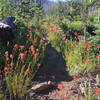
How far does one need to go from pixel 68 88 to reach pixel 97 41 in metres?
3.32

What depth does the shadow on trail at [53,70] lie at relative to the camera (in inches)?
172

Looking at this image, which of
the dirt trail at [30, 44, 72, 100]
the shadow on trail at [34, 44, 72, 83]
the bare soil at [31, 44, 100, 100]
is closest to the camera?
the bare soil at [31, 44, 100, 100]

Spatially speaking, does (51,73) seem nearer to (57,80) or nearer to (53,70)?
(53,70)

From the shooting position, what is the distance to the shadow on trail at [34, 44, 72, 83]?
438 centimetres

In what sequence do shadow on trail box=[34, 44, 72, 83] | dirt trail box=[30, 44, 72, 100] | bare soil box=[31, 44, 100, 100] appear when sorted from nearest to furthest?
bare soil box=[31, 44, 100, 100] < dirt trail box=[30, 44, 72, 100] < shadow on trail box=[34, 44, 72, 83]

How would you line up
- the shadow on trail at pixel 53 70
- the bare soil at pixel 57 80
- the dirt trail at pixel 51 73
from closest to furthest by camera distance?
1. the bare soil at pixel 57 80
2. the dirt trail at pixel 51 73
3. the shadow on trail at pixel 53 70

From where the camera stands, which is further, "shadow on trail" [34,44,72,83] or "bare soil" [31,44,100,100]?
"shadow on trail" [34,44,72,83]

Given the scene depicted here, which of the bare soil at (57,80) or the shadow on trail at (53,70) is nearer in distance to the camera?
the bare soil at (57,80)

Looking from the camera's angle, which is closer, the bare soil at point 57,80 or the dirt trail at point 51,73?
the bare soil at point 57,80

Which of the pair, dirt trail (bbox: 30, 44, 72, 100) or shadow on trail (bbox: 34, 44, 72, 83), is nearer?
dirt trail (bbox: 30, 44, 72, 100)

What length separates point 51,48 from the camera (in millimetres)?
7301

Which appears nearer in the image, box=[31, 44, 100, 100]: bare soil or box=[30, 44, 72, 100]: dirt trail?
box=[31, 44, 100, 100]: bare soil

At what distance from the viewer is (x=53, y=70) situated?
5.01m

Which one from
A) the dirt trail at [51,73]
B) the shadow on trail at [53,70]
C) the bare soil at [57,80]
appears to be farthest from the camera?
the shadow on trail at [53,70]
